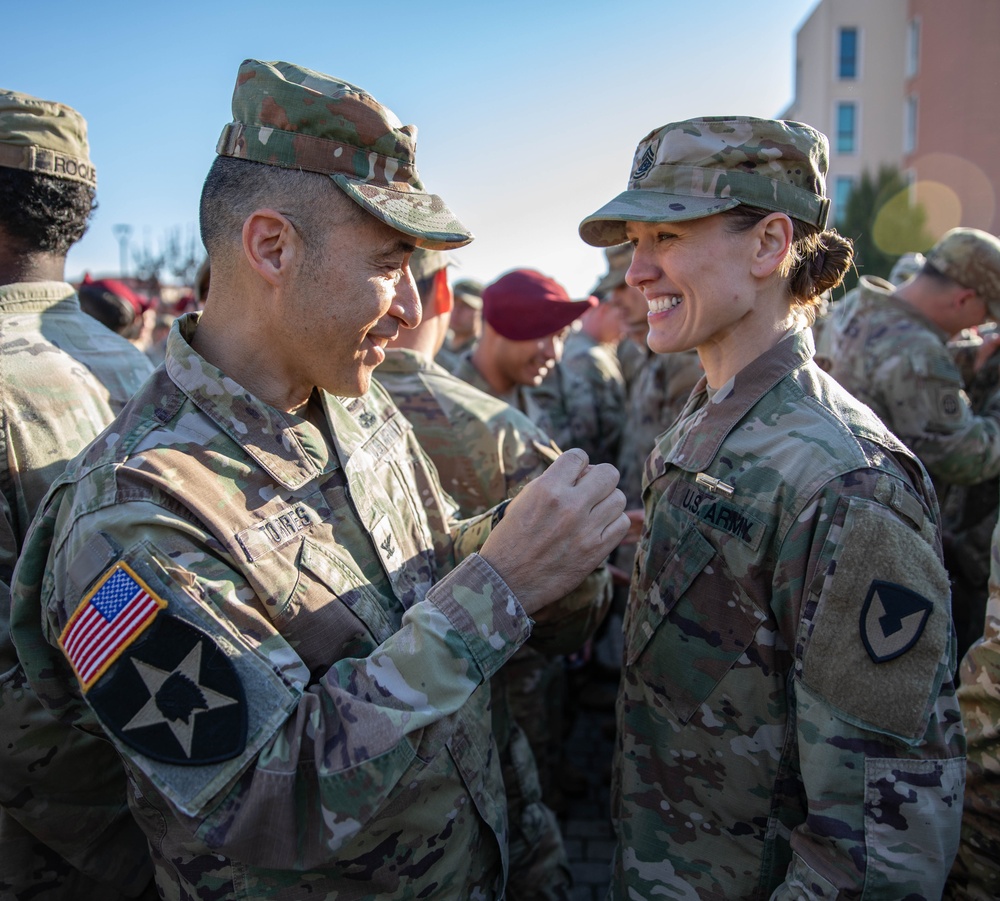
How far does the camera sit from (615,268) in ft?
20.1

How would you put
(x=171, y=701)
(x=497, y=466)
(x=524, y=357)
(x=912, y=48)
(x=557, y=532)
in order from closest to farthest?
(x=171, y=701) → (x=557, y=532) → (x=497, y=466) → (x=524, y=357) → (x=912, y=48)

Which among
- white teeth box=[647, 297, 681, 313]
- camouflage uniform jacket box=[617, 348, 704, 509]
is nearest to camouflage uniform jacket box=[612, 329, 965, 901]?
white teeth box=[647, 297, 681, 313]

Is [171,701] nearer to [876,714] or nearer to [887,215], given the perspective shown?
[876,714]

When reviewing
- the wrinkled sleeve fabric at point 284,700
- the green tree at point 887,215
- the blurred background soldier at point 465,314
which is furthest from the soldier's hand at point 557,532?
the green tree at point 887,215

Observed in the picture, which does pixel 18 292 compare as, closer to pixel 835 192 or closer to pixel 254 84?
pixel 254 84

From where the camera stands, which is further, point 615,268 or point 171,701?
point 615,268

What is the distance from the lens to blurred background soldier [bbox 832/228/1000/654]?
4344 millimetres

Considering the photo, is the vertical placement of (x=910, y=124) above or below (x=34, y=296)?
above

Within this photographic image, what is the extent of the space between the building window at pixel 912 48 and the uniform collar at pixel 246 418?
125 ft

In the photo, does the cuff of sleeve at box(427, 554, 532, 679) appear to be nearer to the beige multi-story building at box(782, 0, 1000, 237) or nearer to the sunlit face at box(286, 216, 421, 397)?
the sunlit face at box(286, 216, 421, 397)

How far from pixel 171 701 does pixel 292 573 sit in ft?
1.22

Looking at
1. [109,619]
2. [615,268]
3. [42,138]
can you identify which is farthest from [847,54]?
[109,619]

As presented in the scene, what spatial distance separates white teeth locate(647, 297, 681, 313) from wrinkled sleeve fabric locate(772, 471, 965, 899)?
744 mm

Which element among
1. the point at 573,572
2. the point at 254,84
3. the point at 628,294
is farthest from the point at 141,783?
the point at 628,294
